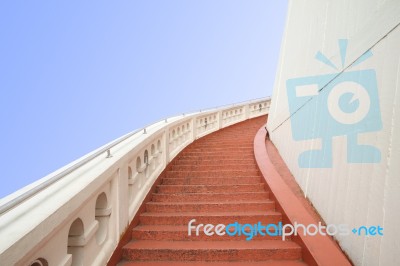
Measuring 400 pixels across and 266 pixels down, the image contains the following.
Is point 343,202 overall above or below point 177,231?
above

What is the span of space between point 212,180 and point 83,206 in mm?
2902

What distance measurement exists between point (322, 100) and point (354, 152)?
111 cm

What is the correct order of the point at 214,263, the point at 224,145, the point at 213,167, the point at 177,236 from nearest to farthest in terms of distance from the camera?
the point at 214,263 < the point at 177,236 < the point at 213,167 < the point at 224,145

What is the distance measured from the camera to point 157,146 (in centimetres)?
471

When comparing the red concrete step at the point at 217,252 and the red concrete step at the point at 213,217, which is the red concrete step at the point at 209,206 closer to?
the red concrete step at the point at 213,217

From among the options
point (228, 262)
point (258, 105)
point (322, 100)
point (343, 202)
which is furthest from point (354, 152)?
point (258, 105)

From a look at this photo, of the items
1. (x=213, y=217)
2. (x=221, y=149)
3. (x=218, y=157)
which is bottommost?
(x=213, y=217)

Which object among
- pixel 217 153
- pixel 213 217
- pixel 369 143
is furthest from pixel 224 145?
pixel 369 143

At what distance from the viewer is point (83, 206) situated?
6.74 feet

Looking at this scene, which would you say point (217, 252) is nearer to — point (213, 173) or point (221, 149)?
point (213, 173)

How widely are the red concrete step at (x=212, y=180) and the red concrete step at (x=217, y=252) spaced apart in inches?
→ 68.6

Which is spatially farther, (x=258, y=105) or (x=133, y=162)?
(x=258, y=105)

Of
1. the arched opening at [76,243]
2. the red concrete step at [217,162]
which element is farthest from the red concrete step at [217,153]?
the arched opening at [76,243]

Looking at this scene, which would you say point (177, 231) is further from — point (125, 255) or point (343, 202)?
point (343, 202)
